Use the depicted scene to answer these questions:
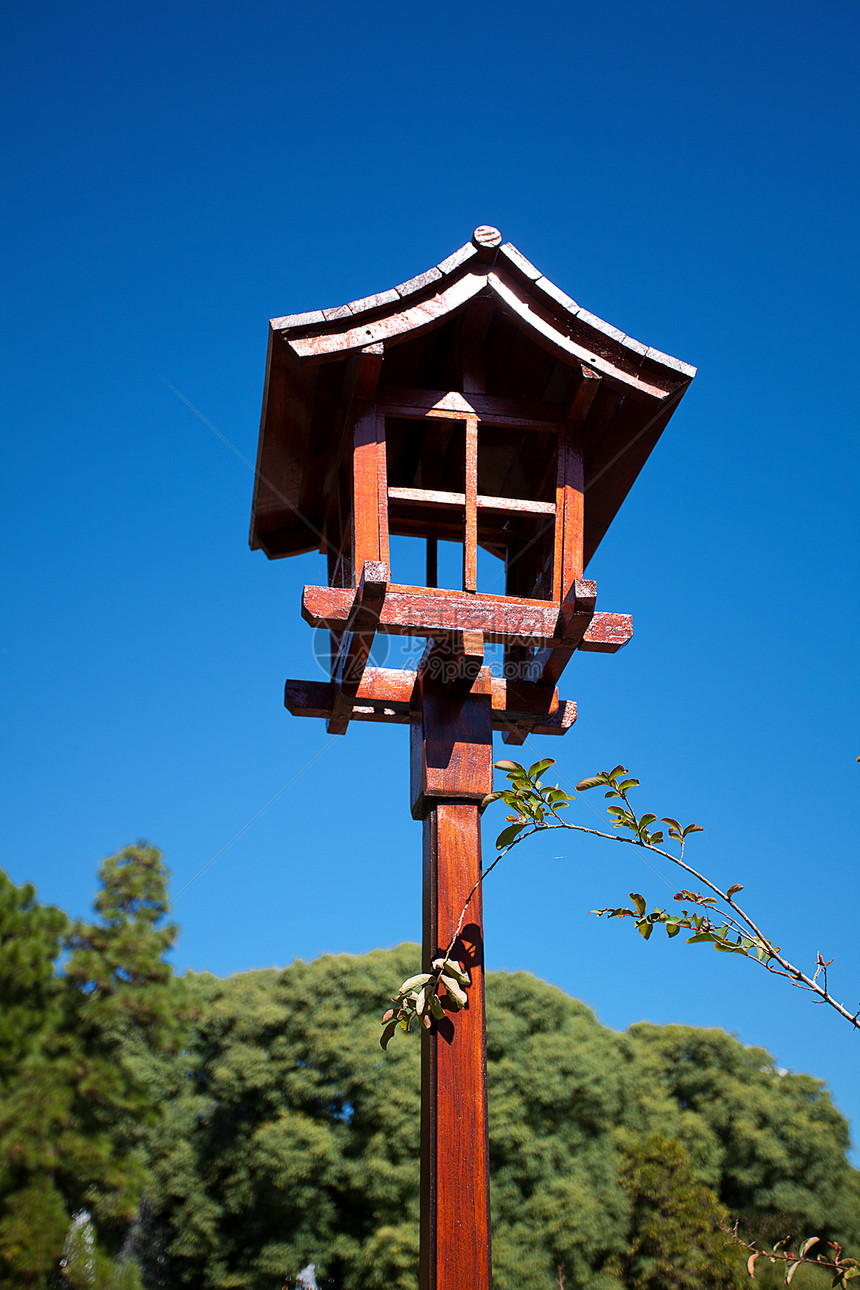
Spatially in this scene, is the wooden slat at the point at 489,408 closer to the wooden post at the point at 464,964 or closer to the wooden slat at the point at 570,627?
the wooden slat at the point at 570,627

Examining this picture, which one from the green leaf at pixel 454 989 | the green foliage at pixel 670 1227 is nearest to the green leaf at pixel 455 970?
the green leaf at pixel 454 989

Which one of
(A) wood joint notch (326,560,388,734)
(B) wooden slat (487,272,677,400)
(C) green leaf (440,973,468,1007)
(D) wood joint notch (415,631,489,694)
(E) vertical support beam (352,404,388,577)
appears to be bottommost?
(C) green leaf (440,973,468,1007)

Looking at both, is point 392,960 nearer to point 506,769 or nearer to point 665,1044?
point 665,1044

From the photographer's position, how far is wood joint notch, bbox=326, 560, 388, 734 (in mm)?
2381

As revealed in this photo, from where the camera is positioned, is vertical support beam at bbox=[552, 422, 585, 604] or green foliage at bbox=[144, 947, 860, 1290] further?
green foliage at bbox=[144, 947, 860, 1290]

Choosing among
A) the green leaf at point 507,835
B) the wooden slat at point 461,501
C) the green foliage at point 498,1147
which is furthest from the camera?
the green foliage at point 498,1147

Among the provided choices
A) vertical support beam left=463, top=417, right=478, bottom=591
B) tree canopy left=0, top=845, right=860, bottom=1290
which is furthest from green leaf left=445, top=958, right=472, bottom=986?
tree canopy left=0, top=845, right=860, bottom=1290

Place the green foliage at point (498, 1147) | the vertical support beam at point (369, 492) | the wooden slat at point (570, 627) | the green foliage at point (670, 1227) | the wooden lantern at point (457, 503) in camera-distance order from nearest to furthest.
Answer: the wooden lantern at point (457, 503), the wooden slat at point (570, 627), the vertical support beam at point (369, 492), the green foliage at point (670, 1227), the green foliage at point (498, 1147)

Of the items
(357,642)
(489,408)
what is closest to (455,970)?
(357,642)

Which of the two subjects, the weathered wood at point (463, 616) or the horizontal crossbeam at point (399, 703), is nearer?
the weathered wood at point (463, 616)

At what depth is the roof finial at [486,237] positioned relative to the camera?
9.27 ft

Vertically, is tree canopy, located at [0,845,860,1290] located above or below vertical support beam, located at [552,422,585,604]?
below

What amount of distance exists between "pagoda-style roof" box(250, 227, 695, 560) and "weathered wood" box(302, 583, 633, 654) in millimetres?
659

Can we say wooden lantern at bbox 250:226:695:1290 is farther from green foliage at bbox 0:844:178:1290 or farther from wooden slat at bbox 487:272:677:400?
green foliage at bbox 0:844:178:1290
